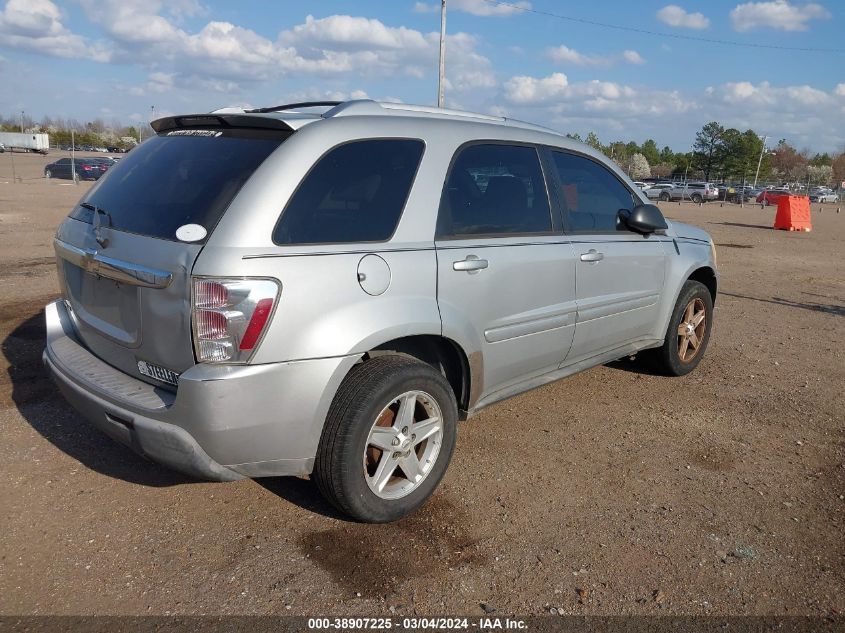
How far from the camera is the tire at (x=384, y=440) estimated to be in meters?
2.87

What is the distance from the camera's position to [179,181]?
302 centimetres

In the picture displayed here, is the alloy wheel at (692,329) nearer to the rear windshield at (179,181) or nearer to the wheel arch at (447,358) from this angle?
the wheel arch at (447,358)

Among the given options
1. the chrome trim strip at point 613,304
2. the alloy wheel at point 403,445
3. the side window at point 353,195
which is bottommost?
the alloy wheel at point 403,445

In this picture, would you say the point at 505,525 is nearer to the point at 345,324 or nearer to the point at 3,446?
the point at 345,324

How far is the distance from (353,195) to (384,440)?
1094 millimetres

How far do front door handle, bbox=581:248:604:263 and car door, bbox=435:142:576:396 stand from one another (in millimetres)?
138

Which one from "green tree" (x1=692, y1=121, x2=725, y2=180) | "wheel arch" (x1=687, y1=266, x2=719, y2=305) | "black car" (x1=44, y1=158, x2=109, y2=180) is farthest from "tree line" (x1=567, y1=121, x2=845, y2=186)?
"wheel arch" (x1=687, y1=266, x2=719, y2=305)

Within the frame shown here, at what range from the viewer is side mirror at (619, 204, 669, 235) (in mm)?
4473

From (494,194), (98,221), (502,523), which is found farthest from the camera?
(494,194)

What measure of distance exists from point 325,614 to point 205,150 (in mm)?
2031

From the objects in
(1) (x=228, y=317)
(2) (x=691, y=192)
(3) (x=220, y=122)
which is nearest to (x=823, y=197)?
(2) (x=691, y=192)

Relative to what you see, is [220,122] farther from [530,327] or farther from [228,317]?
[530,327]

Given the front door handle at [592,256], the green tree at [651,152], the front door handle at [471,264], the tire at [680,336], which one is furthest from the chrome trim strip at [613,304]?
the green tree at [651,152]

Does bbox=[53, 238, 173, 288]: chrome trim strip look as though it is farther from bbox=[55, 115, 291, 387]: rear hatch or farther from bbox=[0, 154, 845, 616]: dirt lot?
bbox=[0, 154, 845, 616]: dirt lot
